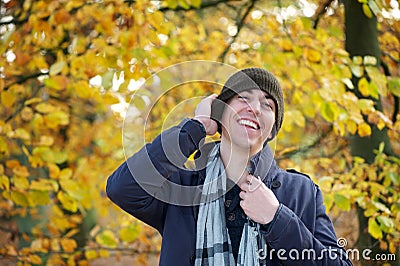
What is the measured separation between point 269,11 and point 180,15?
2.75 ft

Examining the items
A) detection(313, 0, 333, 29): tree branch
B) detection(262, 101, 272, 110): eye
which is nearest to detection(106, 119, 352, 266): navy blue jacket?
detection(262, 101, 272, 110): eye

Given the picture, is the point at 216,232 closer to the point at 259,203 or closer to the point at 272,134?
the point at 259,203

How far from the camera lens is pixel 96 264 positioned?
5.48m

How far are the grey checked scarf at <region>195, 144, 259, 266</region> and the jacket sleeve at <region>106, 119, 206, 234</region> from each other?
0.08 meters

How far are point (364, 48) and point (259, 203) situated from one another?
77.3 inches

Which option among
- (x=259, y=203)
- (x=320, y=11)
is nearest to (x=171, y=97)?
(x=259, y=203)

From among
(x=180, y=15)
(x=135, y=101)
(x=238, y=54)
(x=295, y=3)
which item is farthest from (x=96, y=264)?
(x=135, y=101)

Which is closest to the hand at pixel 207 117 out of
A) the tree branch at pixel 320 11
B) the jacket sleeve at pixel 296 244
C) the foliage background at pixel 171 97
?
the jacket sleeve at pixel 296 244

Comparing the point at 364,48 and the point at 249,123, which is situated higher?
the point at 249,123

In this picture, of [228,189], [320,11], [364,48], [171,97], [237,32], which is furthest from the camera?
[237,32]

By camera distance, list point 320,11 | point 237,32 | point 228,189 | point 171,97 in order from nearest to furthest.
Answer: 1. point 228,189
2. point 171,97
3. point 320,11
4. point 237,32

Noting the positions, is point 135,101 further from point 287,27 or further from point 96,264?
point 96,264

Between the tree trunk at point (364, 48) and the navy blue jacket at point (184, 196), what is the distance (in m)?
1.75

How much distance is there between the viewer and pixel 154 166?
1.20 meters
